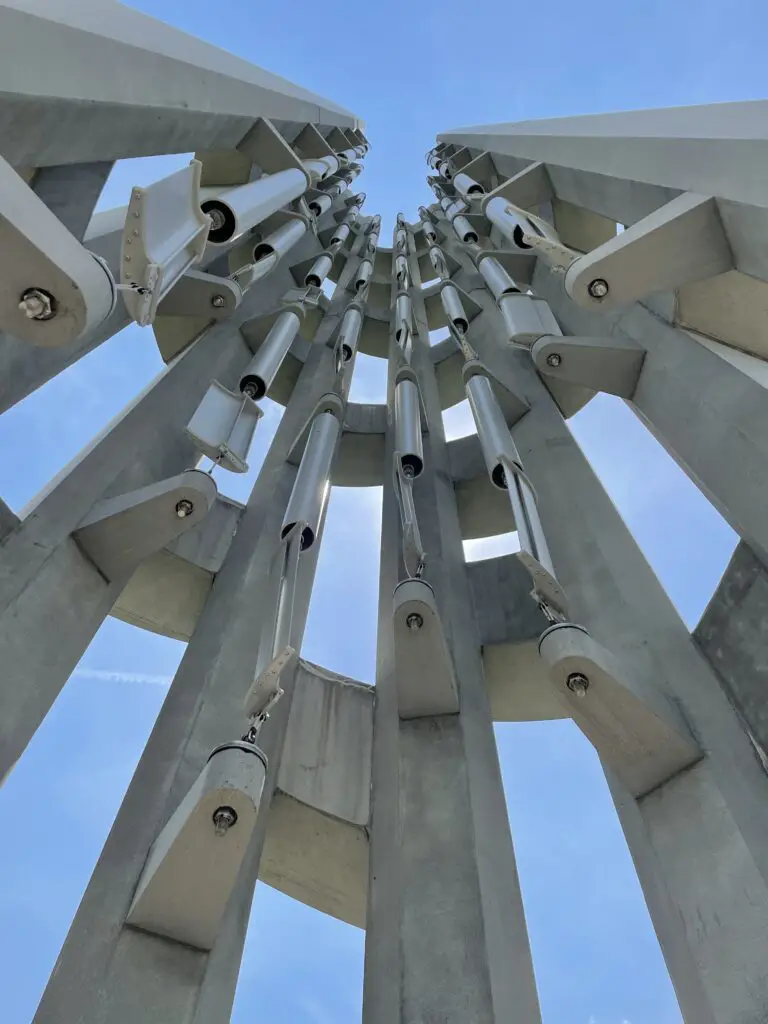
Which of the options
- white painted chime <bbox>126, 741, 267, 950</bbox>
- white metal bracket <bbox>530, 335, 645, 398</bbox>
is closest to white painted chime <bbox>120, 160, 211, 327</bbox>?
white painted chime <bbox>126, 741, 267, 950</bbox>

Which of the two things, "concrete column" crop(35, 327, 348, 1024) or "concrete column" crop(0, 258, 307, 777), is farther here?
"concrete column" crop(0, 258, 307, 777)

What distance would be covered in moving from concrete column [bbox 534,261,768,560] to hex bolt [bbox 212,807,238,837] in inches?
166

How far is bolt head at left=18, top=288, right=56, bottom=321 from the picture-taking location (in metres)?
3.64

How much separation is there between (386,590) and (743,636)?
148 inches

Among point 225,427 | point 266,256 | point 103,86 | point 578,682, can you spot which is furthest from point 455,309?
point 578,682

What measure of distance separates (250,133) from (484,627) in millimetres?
8900

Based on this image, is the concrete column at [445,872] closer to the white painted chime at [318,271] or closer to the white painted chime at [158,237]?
the white painted chime at [158,237]

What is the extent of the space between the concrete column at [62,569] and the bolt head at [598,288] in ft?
15.2

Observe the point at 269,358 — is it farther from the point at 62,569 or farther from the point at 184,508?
the point at 62,569

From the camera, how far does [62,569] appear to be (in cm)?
595

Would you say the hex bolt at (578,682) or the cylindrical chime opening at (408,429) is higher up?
the cylindrical chime opening at (408,429)

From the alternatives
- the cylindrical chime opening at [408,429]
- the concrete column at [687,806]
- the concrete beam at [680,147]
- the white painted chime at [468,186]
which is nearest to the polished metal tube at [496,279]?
the concrete beam at [680,147]

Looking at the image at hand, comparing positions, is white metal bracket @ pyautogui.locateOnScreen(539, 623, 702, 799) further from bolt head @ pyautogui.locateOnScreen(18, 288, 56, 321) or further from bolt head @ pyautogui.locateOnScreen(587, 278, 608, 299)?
bolt head @ pyautogui.locateOnScreen(18, 288, 56, 321)

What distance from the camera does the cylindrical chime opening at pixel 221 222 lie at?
682 cm
